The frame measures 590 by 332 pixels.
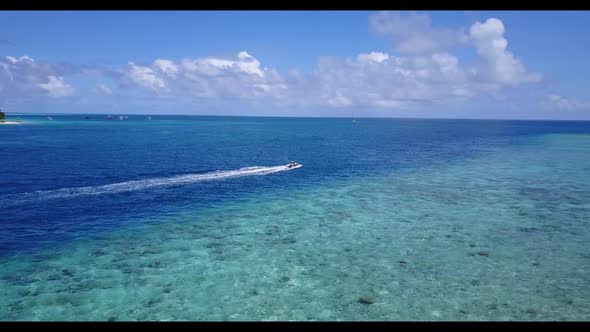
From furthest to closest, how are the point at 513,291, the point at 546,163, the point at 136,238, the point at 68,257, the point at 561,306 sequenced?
the point at 546,163, the point at 136,238, the point at 68,257, the point at 513,291, the point at 561,306

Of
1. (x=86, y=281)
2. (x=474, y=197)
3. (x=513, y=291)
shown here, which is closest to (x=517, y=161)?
(x=474, y=197)

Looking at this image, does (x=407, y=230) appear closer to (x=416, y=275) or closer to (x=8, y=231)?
(x=416, y=275)

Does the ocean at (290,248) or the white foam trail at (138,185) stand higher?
the white foam trail at (138,185)

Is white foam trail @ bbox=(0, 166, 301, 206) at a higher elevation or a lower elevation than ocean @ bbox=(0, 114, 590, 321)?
higher

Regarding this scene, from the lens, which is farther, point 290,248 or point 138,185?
point 138,185

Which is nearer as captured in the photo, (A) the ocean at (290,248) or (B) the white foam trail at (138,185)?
(A) the ocean at (290,248)

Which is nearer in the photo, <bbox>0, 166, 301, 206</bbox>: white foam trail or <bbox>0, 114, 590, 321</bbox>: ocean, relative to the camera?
<bbox>0, 114, 590, 321</bbox>: ocean

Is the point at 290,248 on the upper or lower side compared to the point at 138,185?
lower
